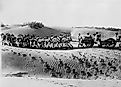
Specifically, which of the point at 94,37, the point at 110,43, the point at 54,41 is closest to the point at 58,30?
the point at 54,41

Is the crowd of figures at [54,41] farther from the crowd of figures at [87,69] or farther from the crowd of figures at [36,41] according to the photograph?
the crowd of figures at [87,69]

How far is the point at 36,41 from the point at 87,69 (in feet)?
1.44

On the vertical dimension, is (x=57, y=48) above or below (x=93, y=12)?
below

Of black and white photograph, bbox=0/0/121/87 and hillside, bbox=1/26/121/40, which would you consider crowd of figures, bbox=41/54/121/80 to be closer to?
black and white photograph, bbox=0/0/121/87

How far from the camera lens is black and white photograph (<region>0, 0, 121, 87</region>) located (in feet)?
8.25

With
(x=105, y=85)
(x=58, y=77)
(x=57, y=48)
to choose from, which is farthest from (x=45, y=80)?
(x=105, y=85)

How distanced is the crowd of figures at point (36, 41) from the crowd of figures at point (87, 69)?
12 cm

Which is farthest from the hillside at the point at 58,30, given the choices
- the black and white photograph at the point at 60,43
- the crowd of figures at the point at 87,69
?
the crowd of figures at the point at 87,69

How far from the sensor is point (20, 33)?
2582 mm

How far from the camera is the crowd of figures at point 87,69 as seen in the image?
250 centimetres

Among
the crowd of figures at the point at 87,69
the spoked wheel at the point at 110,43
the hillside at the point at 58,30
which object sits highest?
the hillside at the point at 58,30

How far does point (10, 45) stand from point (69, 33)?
458mm

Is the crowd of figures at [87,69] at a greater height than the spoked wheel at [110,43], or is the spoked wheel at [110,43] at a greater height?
the spoked wheel at [110,43]

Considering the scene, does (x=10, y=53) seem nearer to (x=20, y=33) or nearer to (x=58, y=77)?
(x=20, y=33)
